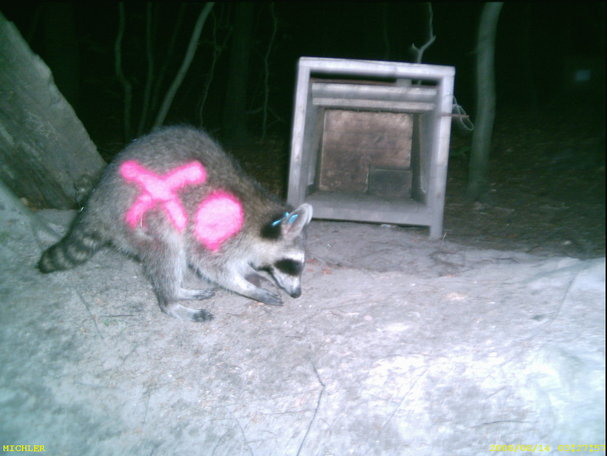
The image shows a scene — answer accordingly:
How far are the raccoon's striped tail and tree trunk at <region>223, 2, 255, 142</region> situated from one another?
6.31m

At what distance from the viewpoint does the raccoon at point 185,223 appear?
3258 mm

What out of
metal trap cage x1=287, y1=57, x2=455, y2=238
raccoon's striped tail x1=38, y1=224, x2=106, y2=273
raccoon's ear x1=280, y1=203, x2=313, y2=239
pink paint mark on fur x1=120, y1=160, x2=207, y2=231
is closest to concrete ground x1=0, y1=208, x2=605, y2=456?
raccoon's striped tail x1=38, y1=224, x2=106, y2=273

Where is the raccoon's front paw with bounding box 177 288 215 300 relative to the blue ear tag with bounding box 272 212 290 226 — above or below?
below

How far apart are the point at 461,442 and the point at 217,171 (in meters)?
2.19

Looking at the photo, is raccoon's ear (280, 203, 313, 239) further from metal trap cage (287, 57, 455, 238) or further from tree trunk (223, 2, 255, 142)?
tree trunk (223, 2, 255, 142)

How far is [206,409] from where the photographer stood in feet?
8.34

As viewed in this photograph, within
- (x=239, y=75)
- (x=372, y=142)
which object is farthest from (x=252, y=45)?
(x=372, y=142)

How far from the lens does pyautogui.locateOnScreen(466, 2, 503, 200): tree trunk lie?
469cm

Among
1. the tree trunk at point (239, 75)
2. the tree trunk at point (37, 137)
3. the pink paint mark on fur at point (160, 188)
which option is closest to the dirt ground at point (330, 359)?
the pink paint mark on fur at point (160, 188)

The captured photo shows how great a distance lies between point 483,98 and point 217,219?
303 centimetres

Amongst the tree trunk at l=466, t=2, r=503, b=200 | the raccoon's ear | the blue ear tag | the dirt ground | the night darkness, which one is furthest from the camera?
the night darkness

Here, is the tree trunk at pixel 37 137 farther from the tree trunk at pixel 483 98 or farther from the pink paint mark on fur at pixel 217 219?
the tree trunk at pixel 483 98

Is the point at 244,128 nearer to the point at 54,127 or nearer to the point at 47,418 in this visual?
the point at 54,127

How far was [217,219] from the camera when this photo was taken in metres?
3.43
